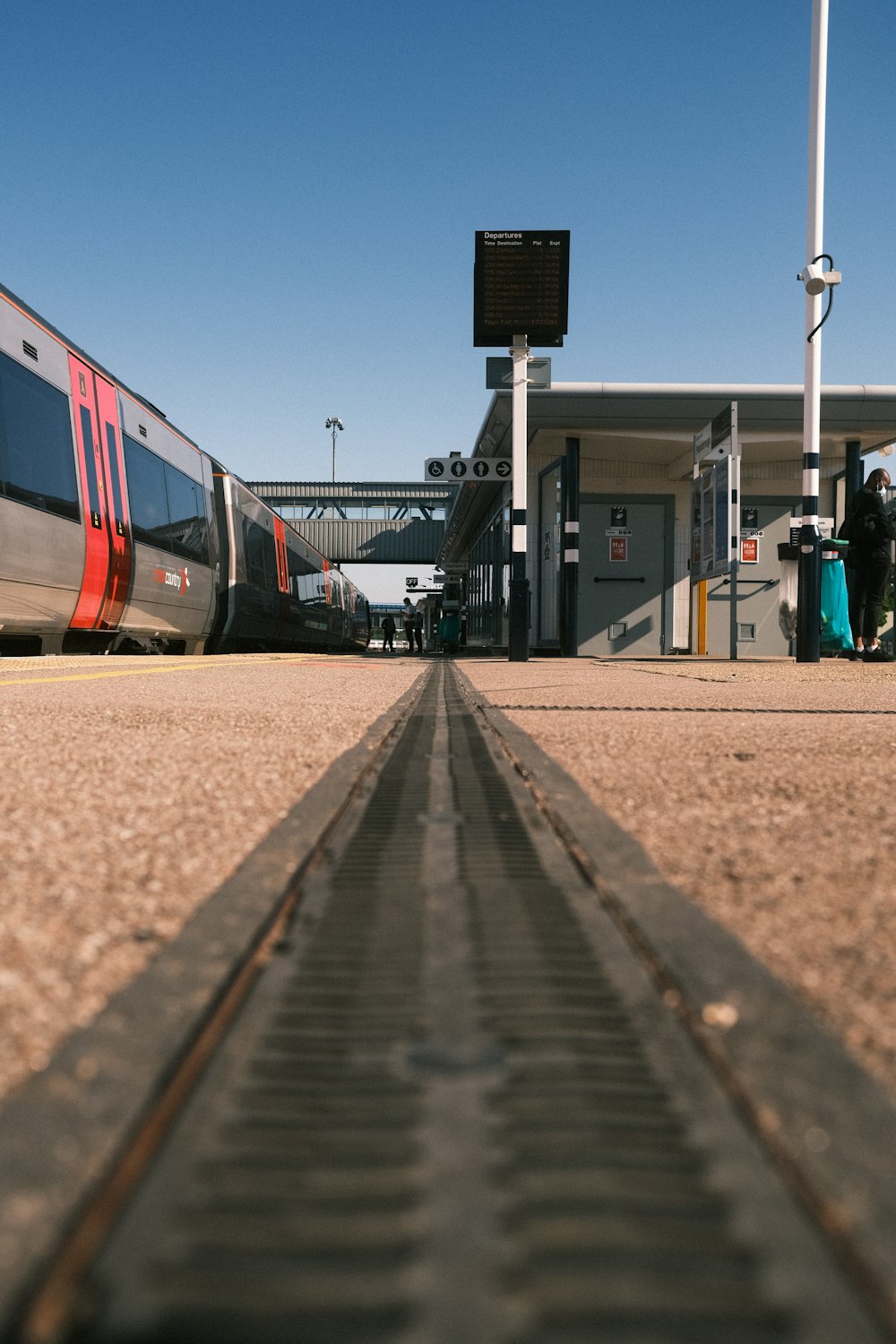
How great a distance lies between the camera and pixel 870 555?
10.1m

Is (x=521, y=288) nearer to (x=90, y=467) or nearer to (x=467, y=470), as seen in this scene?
(x=467, y=470)

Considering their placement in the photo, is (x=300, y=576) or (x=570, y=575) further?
(x=300, y=576)

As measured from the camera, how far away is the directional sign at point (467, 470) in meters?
14.4

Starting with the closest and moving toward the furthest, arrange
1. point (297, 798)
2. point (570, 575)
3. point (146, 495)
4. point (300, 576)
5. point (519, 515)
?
point (297, 798)
point (146, 495)
point (519, 515)
point (570, 575)
point (300, 576)

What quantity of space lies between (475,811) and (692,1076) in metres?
1.00

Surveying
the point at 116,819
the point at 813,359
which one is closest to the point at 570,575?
the point at 813,359

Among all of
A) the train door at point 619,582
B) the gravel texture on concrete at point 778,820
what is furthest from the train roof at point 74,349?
the train door at point 619,582

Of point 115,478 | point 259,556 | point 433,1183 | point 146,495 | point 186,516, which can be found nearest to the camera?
point 433,1183

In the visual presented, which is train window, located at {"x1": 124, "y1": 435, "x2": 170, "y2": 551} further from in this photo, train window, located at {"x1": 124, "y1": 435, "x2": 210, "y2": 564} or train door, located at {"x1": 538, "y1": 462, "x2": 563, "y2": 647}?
train door, located at {"x1": 538, "y1": 462, "x2": 563, "y2": 647}

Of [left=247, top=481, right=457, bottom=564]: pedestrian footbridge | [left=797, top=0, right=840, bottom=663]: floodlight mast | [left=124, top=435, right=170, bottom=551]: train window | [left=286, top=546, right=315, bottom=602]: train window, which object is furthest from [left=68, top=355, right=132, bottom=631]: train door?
[left=247, top=481, right=457, bottom=564]: pedestrian footbridge

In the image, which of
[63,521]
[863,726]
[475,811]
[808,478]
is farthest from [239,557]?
[475,811]

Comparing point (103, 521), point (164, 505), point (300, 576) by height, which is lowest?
point (103, 521)

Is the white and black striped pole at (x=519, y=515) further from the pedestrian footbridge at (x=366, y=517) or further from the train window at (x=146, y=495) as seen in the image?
the pedestrian footbridge at (x=366, y=517)

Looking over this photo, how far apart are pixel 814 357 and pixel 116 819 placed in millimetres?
10868
